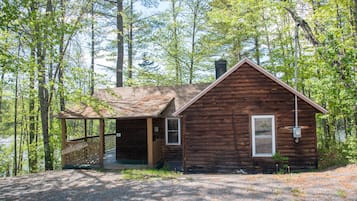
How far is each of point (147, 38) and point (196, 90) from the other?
9924 mm

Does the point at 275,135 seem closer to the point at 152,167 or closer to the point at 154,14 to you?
the point at 152,167

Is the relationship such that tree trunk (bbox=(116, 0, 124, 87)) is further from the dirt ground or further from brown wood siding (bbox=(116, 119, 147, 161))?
the dirt ground

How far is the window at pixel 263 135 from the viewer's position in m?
10.9

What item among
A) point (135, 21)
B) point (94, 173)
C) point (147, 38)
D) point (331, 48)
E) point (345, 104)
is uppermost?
point (135, 21)

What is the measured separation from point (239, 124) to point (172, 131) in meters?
3.98

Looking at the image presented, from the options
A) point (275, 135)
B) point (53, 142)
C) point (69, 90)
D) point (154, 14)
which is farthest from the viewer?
point (154, 14)

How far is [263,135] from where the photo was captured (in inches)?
431

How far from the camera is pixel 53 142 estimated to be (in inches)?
674

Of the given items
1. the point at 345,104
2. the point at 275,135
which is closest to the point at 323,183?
the point at 275,135

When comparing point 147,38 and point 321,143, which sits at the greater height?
point 147,38

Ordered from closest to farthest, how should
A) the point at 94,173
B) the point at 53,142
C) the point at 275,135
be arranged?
the point at 275,135
the point at 94,173
the point at 53,142

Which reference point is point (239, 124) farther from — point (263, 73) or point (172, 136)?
point (172, 136)

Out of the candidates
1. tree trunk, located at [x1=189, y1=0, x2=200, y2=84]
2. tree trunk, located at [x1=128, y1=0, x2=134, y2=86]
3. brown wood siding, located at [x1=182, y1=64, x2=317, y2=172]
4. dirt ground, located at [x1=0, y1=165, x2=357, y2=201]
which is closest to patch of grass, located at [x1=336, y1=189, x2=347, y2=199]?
dirt ground, located at [x1=0, y1=165, x2=357, y2=201]

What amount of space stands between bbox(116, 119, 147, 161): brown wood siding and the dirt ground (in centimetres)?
349
